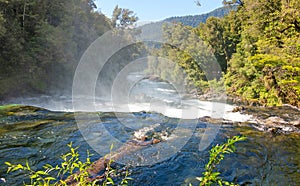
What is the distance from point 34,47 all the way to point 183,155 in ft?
36.9

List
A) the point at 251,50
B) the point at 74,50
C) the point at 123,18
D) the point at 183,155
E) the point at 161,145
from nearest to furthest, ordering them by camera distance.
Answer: the point at 183,155
the point at 161,145
the point at 74,50
the point at 251,50
the point at 123,18

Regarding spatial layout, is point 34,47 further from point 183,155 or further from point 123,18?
point 123,18

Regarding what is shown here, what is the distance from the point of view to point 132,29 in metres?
31.7

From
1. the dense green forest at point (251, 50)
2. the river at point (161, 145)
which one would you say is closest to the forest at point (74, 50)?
the dense green forest at point (251, 50)

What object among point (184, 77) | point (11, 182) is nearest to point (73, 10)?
point (184, 77)

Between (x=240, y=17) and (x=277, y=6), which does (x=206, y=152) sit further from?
(x=240, y=17)

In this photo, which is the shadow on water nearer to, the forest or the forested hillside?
the forest

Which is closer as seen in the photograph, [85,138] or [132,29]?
[85,138]

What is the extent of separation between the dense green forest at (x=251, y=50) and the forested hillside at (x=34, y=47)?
1161 centimetres

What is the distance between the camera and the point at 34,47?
39.5 feet

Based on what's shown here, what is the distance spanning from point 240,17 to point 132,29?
1647cm

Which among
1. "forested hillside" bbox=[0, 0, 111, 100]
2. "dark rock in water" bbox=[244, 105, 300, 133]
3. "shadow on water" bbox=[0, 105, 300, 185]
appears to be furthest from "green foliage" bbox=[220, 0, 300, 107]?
"forested hillside" bbox=[0, 0, 111, 100]

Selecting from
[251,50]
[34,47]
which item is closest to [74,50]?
[34,47]

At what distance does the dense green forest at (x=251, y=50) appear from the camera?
10.1m
